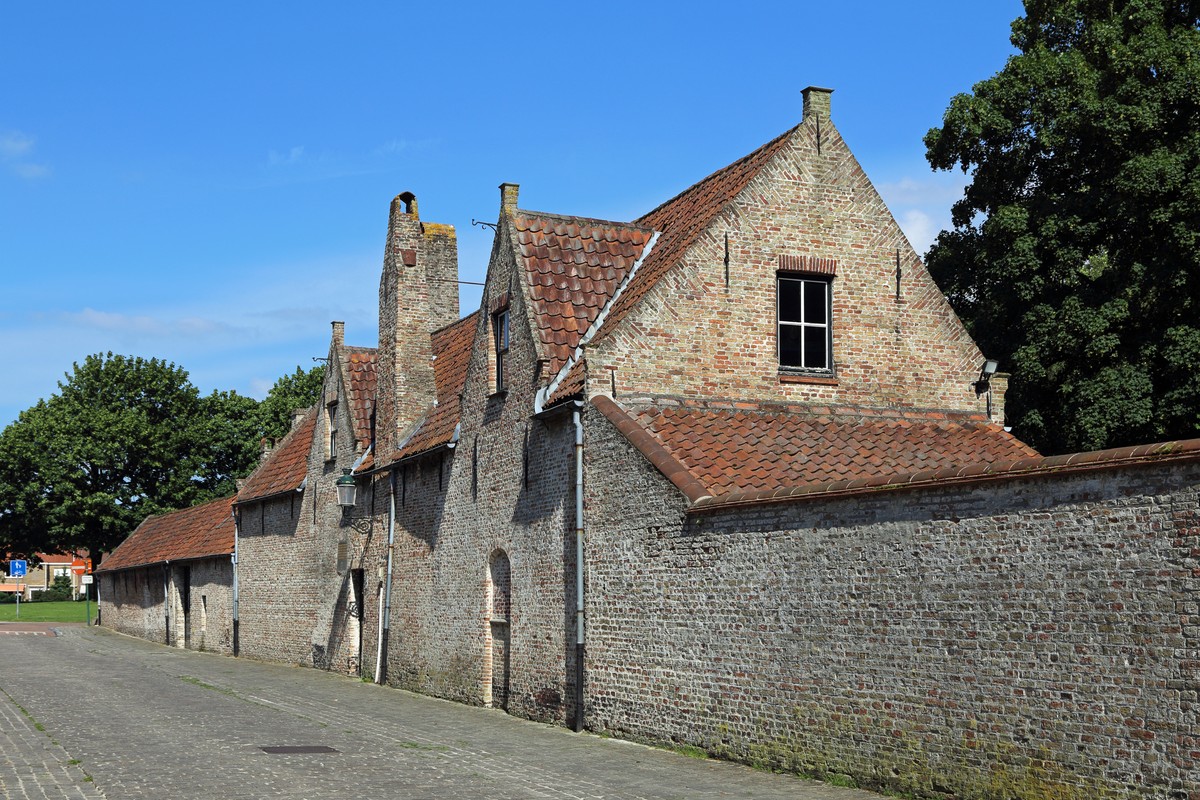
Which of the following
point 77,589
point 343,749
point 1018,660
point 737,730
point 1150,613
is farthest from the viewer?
point 77,589

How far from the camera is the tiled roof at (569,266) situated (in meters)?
18.8

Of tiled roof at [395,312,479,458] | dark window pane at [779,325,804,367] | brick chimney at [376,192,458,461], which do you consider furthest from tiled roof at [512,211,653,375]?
brick chimney at [376,192,458,461]

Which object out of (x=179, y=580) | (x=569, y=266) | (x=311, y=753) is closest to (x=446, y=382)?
(x=569, y=266)

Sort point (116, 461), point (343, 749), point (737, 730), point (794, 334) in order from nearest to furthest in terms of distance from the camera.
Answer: point (737, 730) < point (343, 749) < point (794, 334) < point (116, 461)

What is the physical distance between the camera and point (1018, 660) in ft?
33.4

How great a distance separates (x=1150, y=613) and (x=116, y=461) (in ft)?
198

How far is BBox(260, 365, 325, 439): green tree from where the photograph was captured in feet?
206

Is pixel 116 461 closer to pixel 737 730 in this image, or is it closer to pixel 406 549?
pixel 406 549

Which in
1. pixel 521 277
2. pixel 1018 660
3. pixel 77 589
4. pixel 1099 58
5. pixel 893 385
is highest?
pixel 1099 58

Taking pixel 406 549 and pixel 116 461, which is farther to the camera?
pixel 116 461

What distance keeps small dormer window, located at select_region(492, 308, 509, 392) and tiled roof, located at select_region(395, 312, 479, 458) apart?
2.10 metres

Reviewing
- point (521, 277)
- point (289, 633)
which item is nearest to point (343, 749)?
point (521, 277)

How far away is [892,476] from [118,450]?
57.4 m

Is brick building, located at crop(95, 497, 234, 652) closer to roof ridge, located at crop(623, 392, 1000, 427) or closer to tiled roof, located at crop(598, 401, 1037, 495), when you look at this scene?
roof ridge, located at crop(623, 392, 1000, 427)
